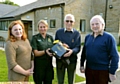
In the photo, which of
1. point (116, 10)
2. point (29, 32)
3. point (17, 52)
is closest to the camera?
point (17, 52)

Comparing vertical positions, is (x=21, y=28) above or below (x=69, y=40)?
above

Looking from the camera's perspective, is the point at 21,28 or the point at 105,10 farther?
the point at 105,10

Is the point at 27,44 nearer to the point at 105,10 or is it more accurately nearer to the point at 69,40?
the point at 69,40

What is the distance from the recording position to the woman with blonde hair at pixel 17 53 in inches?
116

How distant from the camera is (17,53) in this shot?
304 cm

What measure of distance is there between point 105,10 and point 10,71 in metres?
20.4

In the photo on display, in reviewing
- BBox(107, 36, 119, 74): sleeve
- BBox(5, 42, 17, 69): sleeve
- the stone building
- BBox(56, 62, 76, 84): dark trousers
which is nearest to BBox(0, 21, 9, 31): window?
the stone building

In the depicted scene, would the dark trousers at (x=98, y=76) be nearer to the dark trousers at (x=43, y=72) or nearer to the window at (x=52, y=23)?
the dark trousers at (x=43, y=72)

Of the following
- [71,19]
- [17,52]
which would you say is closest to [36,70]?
[17,52]

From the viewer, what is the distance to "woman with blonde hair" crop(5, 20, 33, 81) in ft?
9.71

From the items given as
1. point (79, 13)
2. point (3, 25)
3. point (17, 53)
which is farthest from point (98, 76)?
point (3, 25)

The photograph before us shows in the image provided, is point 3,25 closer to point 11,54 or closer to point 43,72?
point 43,72

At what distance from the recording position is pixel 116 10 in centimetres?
2061

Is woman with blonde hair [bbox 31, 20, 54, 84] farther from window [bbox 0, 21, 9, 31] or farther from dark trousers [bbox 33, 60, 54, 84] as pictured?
window [bbox 0, 21, 9, 31]
